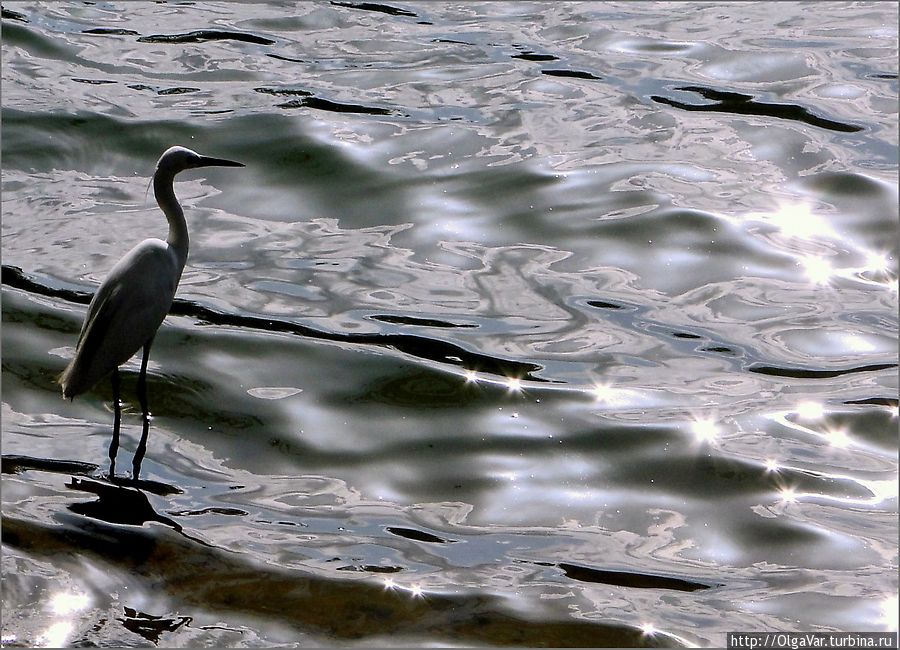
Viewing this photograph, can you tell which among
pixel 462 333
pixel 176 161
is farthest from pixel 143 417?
pixel 462 333

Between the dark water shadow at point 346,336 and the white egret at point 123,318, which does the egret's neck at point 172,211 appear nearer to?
the white egret at point 123,318

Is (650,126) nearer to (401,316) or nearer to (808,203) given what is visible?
(808,203)

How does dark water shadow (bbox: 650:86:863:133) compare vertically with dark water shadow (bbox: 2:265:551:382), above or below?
above

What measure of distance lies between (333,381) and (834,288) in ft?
10.8

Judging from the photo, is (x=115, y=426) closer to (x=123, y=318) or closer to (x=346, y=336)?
(x=123, y=318)

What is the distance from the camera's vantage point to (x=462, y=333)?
22.9 feet

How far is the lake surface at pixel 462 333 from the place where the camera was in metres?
4.76

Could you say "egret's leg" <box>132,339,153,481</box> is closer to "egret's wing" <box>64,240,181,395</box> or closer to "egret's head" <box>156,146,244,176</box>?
"egret's wing" <box>64,240,181,395</box>

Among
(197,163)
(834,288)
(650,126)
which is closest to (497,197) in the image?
(650,126)

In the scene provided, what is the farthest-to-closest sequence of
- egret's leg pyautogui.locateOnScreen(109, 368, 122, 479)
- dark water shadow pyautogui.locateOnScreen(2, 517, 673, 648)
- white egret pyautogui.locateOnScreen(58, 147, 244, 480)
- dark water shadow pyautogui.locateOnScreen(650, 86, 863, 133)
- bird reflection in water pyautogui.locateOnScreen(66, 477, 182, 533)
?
dark water shadow pyautogui.locateOnScreen(650, 86, 863, 133) < egret's leg pyautogui.locateOnScreen(109, 368, 122, 479) < white egret pyautogui.locateOnScreen(58, 147, 244, 480) < bird reflection in water pyautogui.locateOnScreen(66, 477, 182, 533) < dark water shadow pyautogui.locateOnScreen(2, 517, 673, 648)

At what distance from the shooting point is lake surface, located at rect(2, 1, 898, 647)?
476cm

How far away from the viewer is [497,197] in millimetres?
8695

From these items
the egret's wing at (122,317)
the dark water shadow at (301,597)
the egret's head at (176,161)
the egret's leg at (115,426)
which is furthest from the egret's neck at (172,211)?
the dark water shadow at (301,597)

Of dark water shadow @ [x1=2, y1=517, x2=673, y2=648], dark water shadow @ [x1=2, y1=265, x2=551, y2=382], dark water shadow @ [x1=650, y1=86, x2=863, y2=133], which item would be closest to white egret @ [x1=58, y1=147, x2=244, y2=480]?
dark water shadow @ [x1=2, y1=517, x2=673, y2=648]
